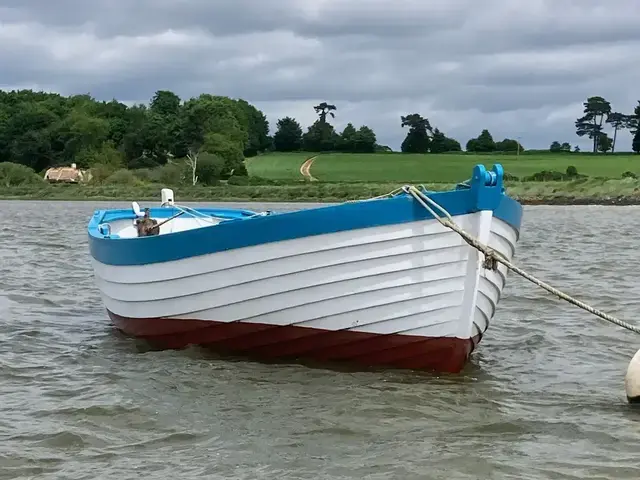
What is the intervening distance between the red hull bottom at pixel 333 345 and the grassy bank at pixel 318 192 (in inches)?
1785

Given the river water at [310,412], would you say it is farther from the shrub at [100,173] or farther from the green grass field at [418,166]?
the shrub at [100,173]

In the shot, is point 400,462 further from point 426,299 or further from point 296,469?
point 426,299

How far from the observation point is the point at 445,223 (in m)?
7.62

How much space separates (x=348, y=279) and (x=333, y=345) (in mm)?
789

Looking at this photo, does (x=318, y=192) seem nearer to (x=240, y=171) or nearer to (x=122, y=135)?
(x=240, y=171)

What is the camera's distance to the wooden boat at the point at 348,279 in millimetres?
7809

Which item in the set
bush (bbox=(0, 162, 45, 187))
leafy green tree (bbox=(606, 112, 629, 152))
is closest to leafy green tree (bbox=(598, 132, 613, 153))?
leafy green tree (bbox=(606, 112, 629, 152))

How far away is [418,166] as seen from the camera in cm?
8625

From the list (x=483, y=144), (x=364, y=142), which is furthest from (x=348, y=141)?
(x=483, y=144)

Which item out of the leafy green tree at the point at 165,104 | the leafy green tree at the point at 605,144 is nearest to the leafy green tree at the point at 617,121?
A: the leafy green tree at the point at 605,144

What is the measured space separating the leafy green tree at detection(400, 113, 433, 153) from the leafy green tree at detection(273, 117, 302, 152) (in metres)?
15.1

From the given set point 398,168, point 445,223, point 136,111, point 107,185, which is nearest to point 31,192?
point 107,185

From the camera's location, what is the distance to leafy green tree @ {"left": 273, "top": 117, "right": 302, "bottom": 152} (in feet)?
415

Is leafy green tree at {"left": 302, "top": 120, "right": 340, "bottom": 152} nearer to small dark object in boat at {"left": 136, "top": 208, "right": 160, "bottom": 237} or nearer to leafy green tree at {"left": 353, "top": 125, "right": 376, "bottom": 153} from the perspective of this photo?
leafy green tree at {"left": 353, "top": 125, "right": 376, "bottom": 153}
